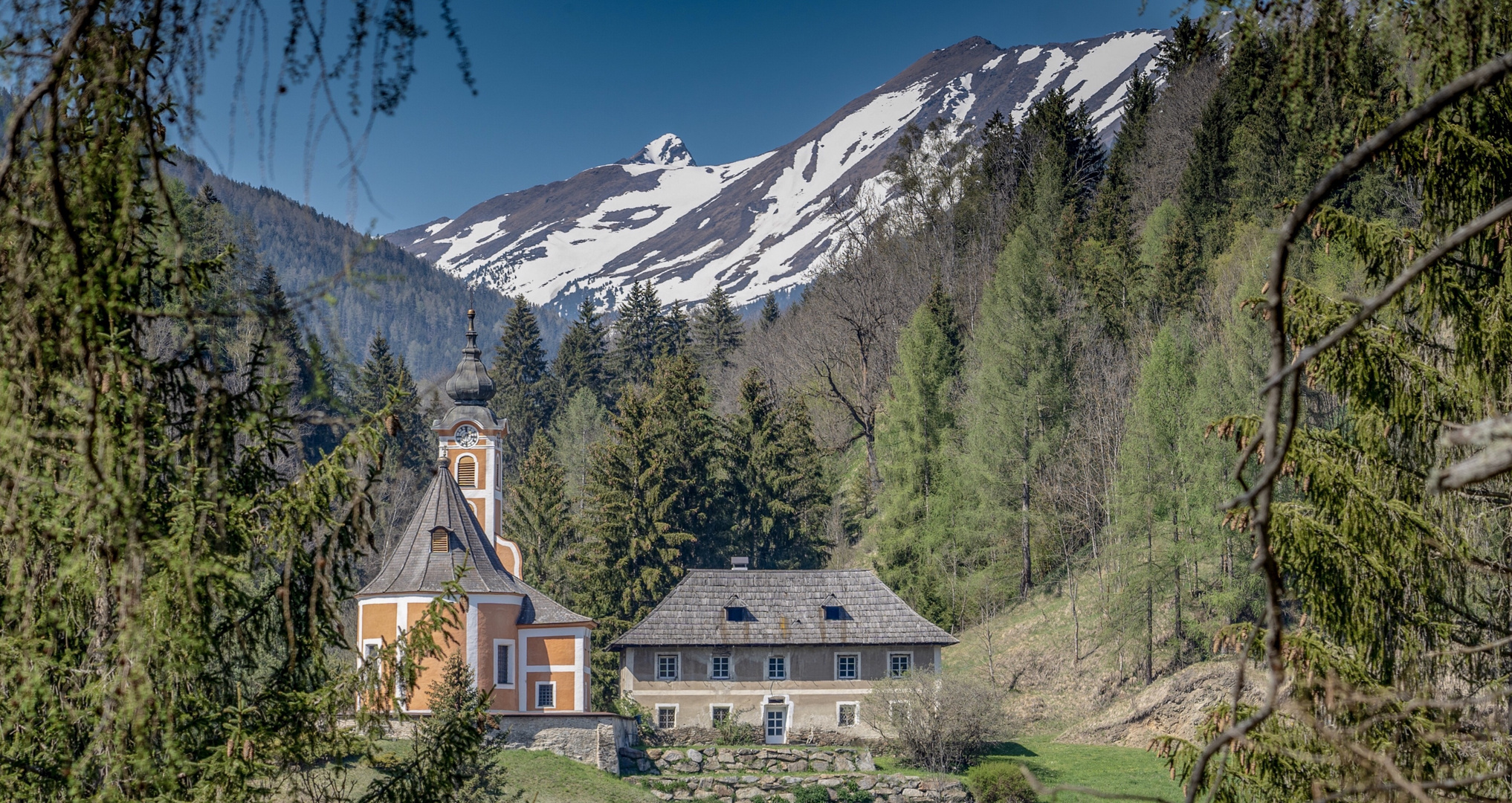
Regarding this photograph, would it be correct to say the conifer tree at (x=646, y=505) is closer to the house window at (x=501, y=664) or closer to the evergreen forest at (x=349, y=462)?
the house window at (x=501, y=664)

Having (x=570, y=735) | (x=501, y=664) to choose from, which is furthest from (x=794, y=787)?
(x=501, y=664)

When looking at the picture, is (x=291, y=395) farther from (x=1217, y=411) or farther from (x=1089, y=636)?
(x=1089, y=636)

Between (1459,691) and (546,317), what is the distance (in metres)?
178

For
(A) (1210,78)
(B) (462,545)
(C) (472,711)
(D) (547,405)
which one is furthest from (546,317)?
(C) (472,711)

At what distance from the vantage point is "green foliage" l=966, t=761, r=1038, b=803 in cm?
2850

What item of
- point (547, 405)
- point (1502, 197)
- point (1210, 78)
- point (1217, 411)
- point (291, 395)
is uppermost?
point (1210, 78)

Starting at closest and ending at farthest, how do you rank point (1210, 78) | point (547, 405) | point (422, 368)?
point (1210, 78) < point (547, 405) < point (422, 368)

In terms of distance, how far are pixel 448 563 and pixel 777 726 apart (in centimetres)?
1102

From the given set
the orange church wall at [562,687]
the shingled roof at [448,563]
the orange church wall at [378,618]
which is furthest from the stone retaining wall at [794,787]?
the orange church wall at [378,618]

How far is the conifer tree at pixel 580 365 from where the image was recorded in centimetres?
7162

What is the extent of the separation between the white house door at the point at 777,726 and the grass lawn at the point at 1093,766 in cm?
691

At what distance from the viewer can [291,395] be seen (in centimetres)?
793

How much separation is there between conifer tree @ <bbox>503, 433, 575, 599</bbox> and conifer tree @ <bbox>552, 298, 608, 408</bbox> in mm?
19401

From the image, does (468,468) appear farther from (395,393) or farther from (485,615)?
(395,393)
